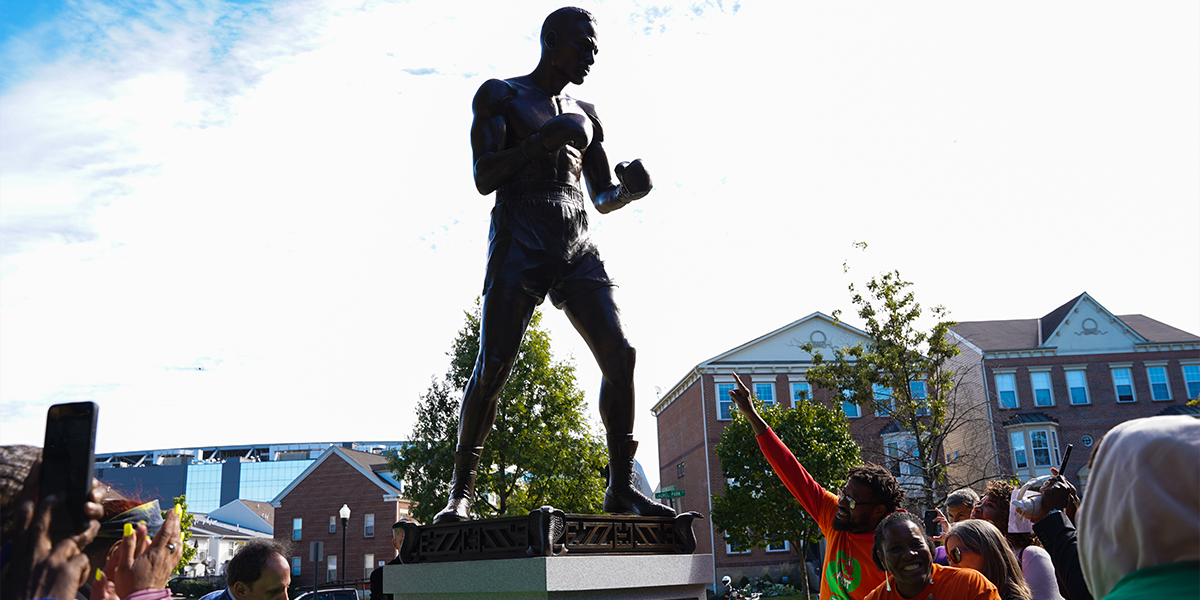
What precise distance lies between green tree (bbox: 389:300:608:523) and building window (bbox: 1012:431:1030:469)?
862 inches

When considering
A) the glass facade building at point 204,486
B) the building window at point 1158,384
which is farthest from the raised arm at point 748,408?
the glass facade building at point 204,486

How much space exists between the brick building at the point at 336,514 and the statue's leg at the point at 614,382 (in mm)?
48178

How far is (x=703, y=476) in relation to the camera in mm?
40375

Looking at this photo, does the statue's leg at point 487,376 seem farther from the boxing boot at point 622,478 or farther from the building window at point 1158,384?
the building window at point 1158,384

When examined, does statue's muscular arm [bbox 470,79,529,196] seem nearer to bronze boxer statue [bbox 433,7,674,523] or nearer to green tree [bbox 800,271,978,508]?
bronze boxer statue [bbox 433,7,674,523]

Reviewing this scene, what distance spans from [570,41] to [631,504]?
2614mm

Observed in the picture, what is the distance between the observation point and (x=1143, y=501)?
1.57 meters

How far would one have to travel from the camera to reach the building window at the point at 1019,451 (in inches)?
1470

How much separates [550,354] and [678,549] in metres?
22.2

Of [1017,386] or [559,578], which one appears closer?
[559,578]

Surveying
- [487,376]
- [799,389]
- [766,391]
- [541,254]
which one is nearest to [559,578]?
[487,376]

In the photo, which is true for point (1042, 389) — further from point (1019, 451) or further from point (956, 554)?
point (956, 554)

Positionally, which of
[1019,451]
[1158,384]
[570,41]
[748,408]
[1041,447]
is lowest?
[748,408]

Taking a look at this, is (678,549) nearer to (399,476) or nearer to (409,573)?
(409,573)
